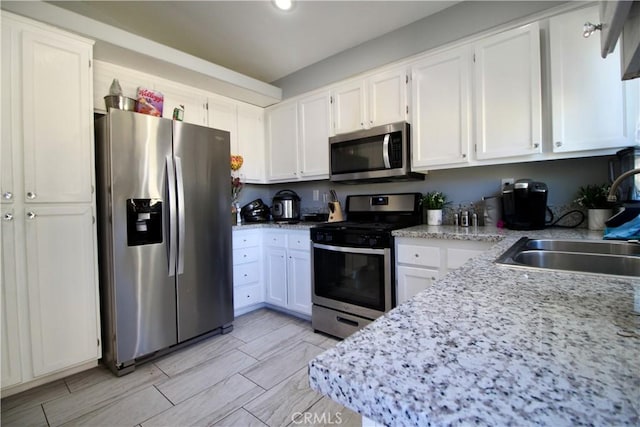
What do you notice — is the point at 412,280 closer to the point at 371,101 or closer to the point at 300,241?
the point at 300,241

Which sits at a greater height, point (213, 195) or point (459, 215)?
point (213, 195)

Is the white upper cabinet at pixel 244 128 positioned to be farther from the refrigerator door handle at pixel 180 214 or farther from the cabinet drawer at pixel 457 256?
the cabinet drawer at pixel 457 256

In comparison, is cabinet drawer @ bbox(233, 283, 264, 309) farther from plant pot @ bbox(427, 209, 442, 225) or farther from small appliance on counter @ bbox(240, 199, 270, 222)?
plant pot @ bbox(427, 209, 442, 225)

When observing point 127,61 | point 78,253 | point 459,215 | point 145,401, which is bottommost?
point 145,401

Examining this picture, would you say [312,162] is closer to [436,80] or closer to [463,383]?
[436,80]

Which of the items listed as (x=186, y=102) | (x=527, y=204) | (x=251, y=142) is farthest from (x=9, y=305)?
(x=527, y=204)

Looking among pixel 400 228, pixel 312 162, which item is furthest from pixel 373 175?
pixel 312 162

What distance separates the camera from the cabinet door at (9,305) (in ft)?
5.30

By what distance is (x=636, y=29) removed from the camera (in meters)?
0.54

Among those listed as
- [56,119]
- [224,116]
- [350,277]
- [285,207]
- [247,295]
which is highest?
[224,116]

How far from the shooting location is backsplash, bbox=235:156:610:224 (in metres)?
1.91

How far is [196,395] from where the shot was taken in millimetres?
1688

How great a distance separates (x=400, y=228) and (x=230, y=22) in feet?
7.04

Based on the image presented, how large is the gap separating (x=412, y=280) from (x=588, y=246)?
977 mm
